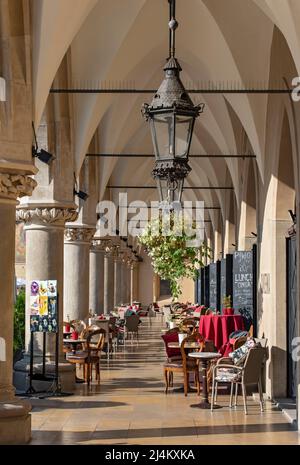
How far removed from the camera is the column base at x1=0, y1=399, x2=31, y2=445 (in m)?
7.61

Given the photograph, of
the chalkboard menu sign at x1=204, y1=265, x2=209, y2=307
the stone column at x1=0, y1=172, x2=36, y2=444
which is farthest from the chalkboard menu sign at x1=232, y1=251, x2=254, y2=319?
the chalkboard menu sign at x1=204, y1=265, x2=209, y2=307

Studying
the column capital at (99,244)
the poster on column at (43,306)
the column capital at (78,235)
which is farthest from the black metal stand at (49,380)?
the column capital at (99,244)

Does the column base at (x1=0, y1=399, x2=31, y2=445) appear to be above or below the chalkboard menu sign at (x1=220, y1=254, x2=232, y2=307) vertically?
below

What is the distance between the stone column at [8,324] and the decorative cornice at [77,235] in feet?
27.3

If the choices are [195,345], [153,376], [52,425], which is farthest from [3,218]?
[153,376]

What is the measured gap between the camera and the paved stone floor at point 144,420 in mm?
8070

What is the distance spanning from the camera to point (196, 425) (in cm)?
888

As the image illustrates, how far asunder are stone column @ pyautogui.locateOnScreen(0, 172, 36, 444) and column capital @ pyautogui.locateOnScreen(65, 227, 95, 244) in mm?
8311

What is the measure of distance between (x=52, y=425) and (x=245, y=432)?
2.18 m

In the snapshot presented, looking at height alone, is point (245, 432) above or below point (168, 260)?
below

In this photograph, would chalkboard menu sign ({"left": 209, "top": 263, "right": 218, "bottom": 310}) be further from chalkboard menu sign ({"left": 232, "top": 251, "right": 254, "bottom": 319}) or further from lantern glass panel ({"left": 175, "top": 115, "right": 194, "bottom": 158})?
lantern glass panel ({"left": 175, "top": 115, "right": 194, "bottom": 158})

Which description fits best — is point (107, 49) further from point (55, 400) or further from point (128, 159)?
point (128, 159)

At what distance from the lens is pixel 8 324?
7.80 m

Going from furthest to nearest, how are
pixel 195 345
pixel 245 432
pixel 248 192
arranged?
pixel 248 192, pixel 195 345, pixel 245 432
